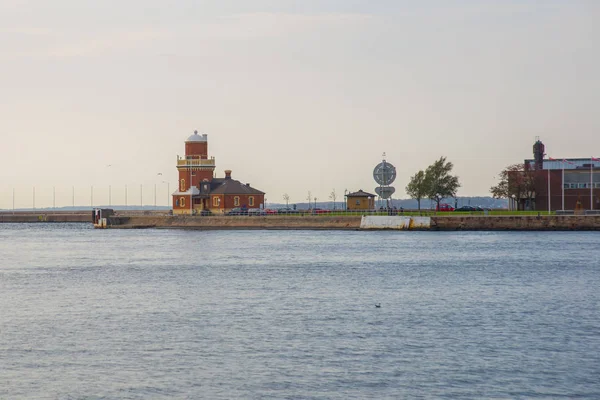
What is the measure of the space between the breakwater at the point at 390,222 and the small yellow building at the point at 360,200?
8.46 m

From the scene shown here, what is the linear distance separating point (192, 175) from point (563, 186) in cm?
6075

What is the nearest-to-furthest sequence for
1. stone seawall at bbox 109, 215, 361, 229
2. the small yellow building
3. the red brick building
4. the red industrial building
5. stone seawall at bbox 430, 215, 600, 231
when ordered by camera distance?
stone seawall at bbox 430, 215, 600, 231
the red industrial building
stone seawall at bbox 109, 215, 361, 229
the small yellow building
the red brick building

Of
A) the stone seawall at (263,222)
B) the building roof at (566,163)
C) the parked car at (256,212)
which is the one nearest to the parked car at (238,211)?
the parked car at (256,212)

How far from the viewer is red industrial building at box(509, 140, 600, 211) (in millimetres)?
139750

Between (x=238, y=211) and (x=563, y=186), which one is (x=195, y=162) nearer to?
(x=238, y=211)

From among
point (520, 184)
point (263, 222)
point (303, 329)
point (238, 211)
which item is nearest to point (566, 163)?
point (520, 184)

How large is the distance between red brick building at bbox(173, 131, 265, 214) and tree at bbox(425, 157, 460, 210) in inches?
1111


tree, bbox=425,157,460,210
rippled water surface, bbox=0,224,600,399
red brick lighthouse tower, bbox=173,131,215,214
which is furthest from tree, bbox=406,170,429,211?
rippled water surface, bbox=0,224,600,399

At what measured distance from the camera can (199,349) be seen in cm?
3834

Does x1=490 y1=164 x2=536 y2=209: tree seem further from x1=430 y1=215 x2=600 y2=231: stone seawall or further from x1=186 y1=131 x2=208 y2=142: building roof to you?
x1=186 y1=131 x2=208 y2=142: building roof

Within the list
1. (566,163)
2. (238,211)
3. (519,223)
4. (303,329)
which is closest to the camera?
(303,329)

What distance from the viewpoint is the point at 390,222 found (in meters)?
138

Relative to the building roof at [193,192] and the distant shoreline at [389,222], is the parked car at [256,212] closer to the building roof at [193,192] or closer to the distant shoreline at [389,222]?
the distant shoreline at [389,222]

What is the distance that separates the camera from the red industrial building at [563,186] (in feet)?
458
